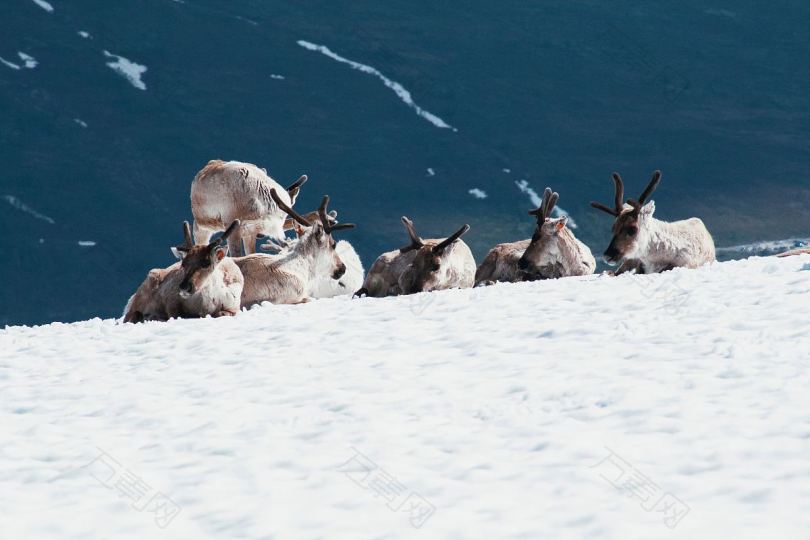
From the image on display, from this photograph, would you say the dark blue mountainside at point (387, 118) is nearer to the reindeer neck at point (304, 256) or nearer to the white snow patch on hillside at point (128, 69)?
the white snow patch on hillside at point (128, 69)

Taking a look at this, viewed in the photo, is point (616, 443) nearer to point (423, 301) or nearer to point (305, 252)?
point (423, 301)

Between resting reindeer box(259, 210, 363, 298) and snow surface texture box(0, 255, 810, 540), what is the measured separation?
12.2 ft

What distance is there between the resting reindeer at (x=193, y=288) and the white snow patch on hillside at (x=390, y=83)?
4616cm

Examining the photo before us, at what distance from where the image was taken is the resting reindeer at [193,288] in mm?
13586

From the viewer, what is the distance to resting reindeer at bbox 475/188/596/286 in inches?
642

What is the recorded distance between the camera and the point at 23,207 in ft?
167

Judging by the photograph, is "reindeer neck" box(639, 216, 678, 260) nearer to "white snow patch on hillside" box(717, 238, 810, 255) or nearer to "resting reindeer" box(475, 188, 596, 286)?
"resting reindeer" box(475, 188, 596, 286)

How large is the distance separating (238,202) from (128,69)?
1803 inches

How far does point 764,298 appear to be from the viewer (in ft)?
38.6

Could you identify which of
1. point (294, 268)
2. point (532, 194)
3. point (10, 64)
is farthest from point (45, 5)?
point (294, 268)

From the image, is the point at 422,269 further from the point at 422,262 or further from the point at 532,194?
the point at 532,194

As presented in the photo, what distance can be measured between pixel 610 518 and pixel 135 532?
2625 millimetres

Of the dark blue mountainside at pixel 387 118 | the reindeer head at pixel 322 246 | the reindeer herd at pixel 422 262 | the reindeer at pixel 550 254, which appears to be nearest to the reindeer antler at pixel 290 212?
the reindeer herd at pixel 422 262

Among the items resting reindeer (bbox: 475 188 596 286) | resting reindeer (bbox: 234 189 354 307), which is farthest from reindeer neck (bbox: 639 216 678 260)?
resting reindeer (bbox: 234 189 354 307)
